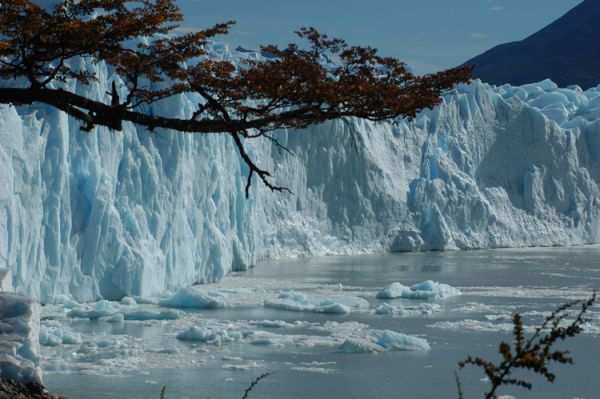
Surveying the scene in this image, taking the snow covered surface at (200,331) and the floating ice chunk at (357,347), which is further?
the floating ice chunk at (357,347)

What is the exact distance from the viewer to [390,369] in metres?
8.55

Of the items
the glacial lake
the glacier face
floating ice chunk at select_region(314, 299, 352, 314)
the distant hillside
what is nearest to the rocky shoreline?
the glacial lake

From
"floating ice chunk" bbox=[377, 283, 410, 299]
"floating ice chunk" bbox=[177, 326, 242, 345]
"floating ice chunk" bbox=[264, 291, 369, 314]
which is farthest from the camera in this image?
"floating ice chunk" bbox=[377, 283, 410, 299]

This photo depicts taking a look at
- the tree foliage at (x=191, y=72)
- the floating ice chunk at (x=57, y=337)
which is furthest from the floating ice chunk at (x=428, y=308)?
the tree foliage at (x=191, y=72)

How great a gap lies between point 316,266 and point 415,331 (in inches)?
401

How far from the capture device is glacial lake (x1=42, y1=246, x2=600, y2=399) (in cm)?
767

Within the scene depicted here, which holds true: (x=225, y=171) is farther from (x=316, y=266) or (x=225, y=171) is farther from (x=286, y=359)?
(x=286, y=359)

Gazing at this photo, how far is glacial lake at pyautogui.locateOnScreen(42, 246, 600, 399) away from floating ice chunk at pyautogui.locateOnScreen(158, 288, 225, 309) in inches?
7.4

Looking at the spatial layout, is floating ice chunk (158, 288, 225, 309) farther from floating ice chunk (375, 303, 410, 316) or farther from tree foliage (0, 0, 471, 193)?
tree foliage (0, 0, 471, 193)

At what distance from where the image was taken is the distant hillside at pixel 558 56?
216 feet

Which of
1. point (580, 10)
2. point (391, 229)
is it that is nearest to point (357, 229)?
point (391, 229)

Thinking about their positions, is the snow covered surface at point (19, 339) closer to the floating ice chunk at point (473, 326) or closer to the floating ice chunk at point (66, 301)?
the floating ice chunk at point (66, 301)

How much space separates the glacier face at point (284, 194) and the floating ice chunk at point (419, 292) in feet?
9.38

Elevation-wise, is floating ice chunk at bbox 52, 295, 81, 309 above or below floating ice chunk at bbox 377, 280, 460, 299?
above
